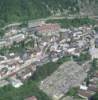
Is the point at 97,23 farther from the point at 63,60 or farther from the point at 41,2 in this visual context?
the point at 63,60

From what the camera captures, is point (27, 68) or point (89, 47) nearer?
point (27, 68)

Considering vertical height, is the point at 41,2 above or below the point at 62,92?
above

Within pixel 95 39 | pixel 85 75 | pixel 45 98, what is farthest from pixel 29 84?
pixel 95 39

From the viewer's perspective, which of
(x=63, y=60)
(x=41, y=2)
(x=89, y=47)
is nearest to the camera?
(x=63, y=60)

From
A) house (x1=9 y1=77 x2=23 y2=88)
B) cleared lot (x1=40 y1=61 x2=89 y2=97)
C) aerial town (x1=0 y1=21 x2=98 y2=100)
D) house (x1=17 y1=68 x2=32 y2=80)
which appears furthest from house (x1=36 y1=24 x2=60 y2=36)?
house (x1=9 y1=77 x2=23 y2=88)

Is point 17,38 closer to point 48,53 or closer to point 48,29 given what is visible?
point 48,29

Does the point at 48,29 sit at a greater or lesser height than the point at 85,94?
greater

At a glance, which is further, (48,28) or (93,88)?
(48,28)

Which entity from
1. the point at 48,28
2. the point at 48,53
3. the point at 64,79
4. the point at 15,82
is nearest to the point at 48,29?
the point at 48,28

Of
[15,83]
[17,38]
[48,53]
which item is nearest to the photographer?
[15,83]
